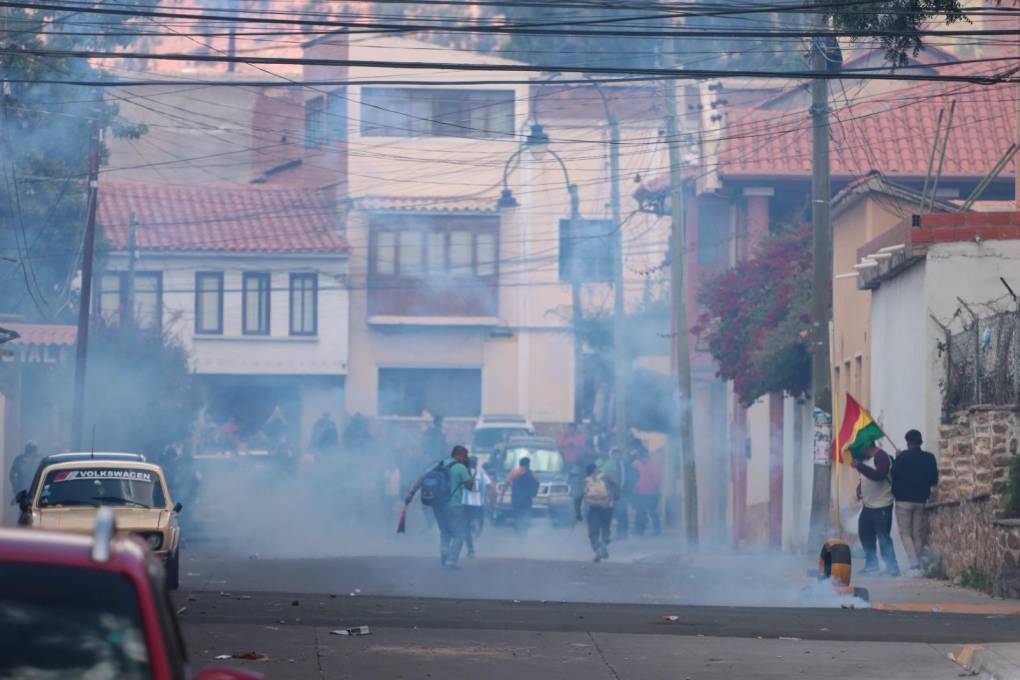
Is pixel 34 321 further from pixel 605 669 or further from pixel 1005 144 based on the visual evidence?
pixel 605 669

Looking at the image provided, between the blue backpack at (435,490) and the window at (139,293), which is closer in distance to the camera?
the blue backpack at (435,490)

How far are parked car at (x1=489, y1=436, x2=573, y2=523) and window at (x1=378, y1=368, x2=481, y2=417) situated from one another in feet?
40.1

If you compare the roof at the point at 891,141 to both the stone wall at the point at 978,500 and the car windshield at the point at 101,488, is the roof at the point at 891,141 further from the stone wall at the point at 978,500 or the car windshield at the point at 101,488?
the car windshield at the point at 101,488

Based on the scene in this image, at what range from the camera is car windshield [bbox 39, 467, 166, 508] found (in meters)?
19.8

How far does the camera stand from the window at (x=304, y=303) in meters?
53.2

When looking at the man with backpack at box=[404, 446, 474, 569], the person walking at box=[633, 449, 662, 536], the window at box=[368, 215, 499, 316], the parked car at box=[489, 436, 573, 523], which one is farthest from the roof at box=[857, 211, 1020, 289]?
the window at box=[368, 215, 499, 316]

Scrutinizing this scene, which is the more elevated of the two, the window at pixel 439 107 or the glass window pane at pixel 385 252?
the window at pixel 439 107

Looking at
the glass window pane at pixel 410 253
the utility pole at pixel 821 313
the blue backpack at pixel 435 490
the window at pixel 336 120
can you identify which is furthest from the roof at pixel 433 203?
the utility pole at pixel 821 313

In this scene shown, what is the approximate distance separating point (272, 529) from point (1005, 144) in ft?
54.1

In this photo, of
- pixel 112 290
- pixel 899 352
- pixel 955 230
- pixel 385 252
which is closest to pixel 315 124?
pixel 385 252

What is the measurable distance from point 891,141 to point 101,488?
19.7 m

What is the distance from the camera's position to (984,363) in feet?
66.5

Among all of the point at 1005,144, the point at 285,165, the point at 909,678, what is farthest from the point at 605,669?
the point at 285,165

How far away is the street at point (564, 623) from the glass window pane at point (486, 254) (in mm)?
30054
